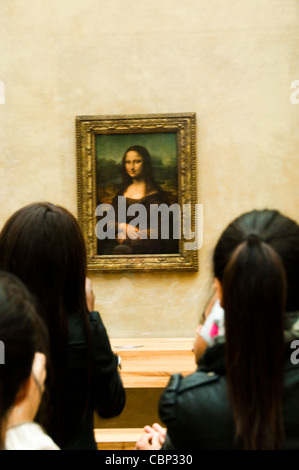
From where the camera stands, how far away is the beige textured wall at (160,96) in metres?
6.93

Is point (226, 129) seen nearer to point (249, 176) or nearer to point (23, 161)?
point (249, 176)

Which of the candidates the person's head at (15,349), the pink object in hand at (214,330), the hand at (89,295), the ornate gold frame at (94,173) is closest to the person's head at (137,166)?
the ornate gold frame at (94,173)

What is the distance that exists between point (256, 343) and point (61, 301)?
36.4 inches

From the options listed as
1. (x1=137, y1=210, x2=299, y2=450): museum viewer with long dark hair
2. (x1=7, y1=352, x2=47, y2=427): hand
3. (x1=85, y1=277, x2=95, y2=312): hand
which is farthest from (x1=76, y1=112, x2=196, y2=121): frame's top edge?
(x1=7, y1=352, x2=47, y2=427): hand

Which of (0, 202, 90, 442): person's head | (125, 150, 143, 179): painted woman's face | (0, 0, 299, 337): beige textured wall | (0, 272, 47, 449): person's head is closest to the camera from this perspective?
(0, 272, 47, 449): person's head

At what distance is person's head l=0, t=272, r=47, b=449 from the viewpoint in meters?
1.50

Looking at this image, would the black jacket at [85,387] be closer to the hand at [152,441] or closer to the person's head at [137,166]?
the hand at [152,441]

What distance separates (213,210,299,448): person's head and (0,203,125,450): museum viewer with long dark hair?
807mm

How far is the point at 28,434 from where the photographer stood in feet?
5.03

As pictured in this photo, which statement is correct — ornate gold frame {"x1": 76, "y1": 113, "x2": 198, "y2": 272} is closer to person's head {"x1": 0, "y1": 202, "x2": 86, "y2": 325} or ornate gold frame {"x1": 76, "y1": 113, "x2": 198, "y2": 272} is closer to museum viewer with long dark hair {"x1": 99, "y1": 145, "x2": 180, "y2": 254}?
museum viewer with long dark hair {"x1": 99, "y1": 145, "x2": 180, "y2": 254}

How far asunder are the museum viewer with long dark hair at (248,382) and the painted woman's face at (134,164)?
5.45 metres

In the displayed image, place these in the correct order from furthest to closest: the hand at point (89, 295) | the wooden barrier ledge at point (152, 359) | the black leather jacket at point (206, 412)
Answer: the wooden barrier ledge at point (152, 359), the hand at point (89, 295), the black leather jacket at point (206, 412)

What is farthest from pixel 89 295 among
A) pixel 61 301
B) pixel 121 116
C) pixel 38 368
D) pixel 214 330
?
pixel 121 116

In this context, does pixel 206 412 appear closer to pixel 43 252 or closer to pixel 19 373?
pixel 19 373
